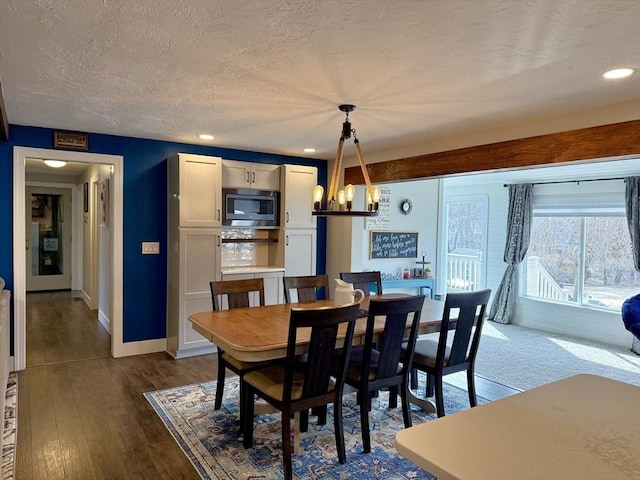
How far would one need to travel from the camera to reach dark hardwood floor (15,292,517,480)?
8.65ft

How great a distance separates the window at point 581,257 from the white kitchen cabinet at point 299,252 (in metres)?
3.67

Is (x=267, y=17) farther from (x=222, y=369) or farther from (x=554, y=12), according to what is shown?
(x=222, y=369)

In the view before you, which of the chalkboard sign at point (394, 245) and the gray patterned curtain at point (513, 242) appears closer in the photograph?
the chalkboard sign at point (394, 245)

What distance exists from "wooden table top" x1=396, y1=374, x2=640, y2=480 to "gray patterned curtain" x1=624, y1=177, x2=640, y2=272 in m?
5.16

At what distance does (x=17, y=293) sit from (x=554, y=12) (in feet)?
15.5

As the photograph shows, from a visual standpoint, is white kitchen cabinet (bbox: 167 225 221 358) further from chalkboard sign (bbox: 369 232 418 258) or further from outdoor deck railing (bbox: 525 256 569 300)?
outdoor deck railing (bbox: 525 256 569 300)

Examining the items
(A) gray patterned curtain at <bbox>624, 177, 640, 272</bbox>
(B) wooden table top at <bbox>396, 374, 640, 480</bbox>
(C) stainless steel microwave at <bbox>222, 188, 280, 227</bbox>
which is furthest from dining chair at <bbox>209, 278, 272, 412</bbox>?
(A) gray patterned curtain at <bbox>624, 177, 640, 272</bbox>

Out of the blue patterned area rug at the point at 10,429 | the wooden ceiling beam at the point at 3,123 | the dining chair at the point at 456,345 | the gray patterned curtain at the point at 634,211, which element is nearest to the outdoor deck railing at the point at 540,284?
the gray patterned curtain at the point at 634,211

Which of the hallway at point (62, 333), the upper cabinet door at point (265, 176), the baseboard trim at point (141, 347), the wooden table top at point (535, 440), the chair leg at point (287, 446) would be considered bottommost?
the hallway at point (62, 333)

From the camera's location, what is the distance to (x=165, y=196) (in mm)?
5016

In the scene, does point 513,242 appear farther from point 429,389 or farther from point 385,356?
point 385,356

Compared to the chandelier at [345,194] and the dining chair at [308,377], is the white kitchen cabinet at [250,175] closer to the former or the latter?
the chandelier at [345,194]

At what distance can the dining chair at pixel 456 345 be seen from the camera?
3066mm

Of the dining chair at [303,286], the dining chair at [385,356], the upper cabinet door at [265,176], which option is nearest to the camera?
the dining chair at [385,356]
